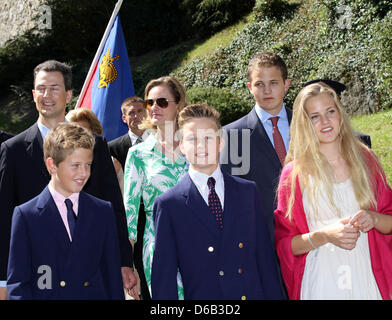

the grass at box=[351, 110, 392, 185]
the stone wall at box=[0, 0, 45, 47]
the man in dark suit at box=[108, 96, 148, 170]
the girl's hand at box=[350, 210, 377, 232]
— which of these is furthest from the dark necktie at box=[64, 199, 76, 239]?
the stone wall at box=[0, 0, 45, 47]

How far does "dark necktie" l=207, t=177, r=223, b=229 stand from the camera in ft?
10.7

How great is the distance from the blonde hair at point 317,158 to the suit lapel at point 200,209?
45 centimetres

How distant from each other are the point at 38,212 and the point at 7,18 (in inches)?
1109

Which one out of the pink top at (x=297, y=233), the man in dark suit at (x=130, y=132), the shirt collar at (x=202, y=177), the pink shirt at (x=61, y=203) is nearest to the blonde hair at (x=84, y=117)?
the man in dark suit at (x=130, y=132)

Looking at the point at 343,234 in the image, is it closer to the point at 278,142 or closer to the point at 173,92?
the point at 278,142

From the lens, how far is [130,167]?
418 cm

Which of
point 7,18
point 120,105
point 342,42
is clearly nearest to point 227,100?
point 342,42

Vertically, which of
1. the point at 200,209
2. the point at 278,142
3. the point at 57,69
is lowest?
the point at 200,209

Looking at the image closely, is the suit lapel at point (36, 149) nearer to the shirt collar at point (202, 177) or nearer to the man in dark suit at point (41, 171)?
the man in dark suit at point (41, 171)

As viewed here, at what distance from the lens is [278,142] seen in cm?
429

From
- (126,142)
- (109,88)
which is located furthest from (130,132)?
(109,88)

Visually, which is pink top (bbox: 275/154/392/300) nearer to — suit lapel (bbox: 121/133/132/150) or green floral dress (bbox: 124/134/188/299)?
green floral dress (bbox: 124/134/188/299)

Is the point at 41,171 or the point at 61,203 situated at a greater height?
the point at 41,171

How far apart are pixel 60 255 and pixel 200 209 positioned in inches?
32.4
